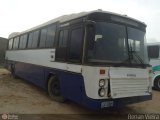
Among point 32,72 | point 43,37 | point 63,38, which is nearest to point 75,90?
point 63,38

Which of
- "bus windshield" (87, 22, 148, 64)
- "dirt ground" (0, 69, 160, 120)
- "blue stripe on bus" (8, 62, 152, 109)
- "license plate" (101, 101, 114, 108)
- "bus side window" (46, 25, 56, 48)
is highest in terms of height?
"bus side window" (46, 25, 56, 48)

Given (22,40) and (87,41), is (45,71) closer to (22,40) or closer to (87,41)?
(87,41)

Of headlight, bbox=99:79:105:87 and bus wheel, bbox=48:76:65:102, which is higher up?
headlight, bbox=99:79:105:87

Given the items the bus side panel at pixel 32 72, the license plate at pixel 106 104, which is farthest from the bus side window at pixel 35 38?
the license plate at pixel 106 104

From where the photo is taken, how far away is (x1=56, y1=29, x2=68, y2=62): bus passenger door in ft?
25.9

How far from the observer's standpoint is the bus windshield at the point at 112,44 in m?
6.40

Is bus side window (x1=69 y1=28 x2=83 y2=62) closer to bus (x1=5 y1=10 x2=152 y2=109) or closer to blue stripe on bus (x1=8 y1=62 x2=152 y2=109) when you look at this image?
bus (x1=5 y1=10 x2=152 y2=109)

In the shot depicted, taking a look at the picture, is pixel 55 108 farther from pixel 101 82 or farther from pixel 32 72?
pixel 32 72

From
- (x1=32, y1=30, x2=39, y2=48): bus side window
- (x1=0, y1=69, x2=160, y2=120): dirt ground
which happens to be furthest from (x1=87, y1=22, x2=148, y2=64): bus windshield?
(x1=32, y1=30, x2=39, y2=48): bus side window

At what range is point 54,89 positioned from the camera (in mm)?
9039

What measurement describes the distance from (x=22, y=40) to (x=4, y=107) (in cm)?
726

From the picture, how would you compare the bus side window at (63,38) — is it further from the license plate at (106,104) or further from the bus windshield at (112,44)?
the license plate at (106,104)

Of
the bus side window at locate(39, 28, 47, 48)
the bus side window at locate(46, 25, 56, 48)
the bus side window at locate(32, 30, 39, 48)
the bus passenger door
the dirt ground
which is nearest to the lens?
the dirt ground

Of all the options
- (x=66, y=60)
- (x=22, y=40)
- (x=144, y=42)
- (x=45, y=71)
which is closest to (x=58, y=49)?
(x=66, y=60)
